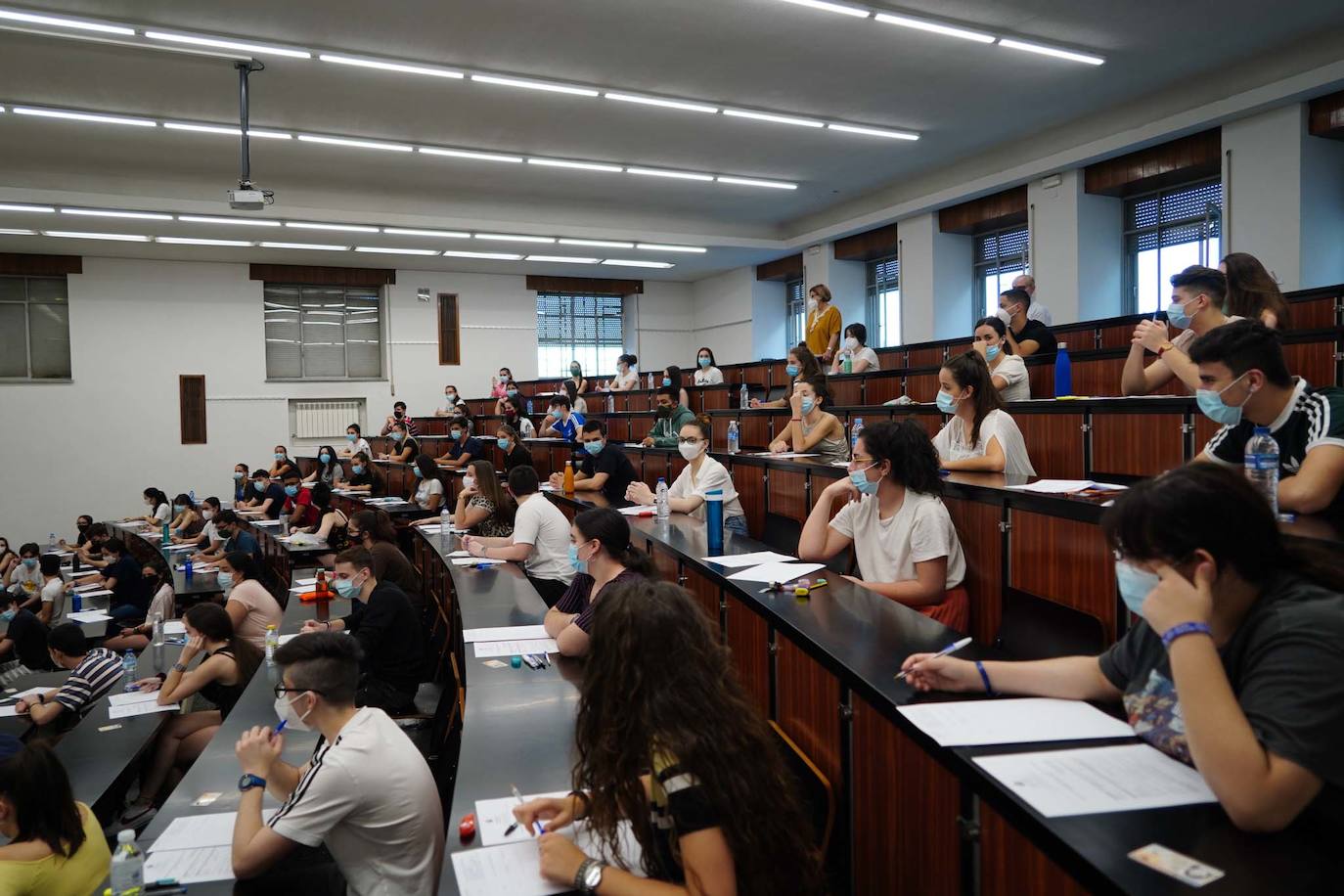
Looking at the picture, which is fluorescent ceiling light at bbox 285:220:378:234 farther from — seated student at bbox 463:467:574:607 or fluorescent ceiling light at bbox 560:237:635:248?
seated student at bbox 463:467:574:607

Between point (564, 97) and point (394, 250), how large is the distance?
6.39 metres

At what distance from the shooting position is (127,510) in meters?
14.6

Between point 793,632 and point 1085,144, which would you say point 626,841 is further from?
point 1085,144

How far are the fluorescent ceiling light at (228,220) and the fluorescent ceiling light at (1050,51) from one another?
9.82 m

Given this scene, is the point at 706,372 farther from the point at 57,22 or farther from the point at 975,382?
the point at 57,22

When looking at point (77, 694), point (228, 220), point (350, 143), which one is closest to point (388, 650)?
point (77, 694)

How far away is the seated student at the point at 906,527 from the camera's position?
9.96ft

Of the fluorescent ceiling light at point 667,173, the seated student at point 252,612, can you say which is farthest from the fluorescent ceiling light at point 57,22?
the fluorescent ceiling light at point 667,173

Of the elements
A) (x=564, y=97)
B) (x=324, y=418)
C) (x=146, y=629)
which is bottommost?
(x=146, y=629)

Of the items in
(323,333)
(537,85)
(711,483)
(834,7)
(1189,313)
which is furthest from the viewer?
(323,333)

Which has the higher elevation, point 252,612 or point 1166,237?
point 1166,237

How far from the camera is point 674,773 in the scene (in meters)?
1.50

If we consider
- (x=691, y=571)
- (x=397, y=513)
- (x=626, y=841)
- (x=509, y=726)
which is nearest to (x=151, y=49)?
(x=397, y=513)

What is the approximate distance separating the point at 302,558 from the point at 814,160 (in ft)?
26.9
